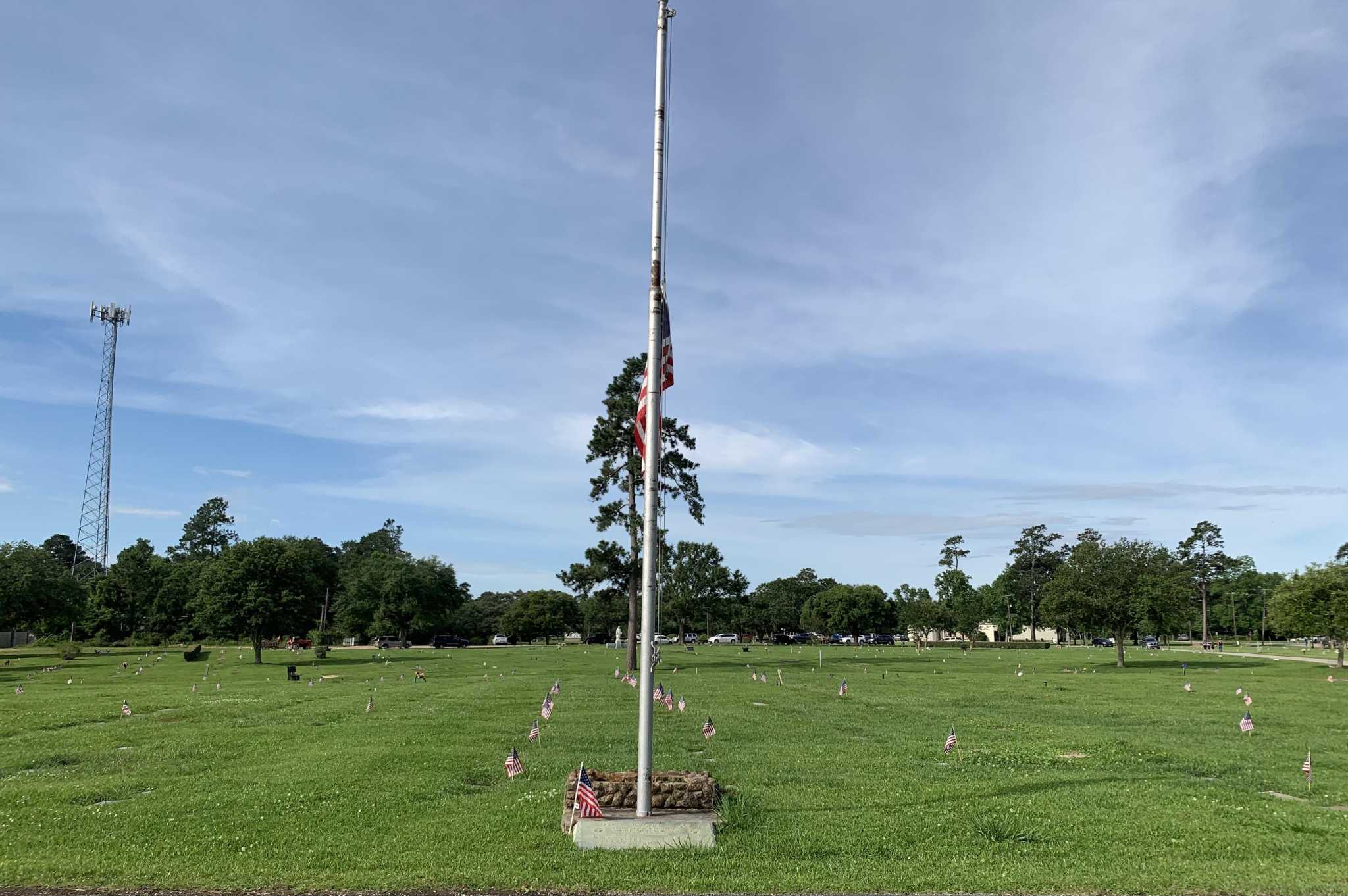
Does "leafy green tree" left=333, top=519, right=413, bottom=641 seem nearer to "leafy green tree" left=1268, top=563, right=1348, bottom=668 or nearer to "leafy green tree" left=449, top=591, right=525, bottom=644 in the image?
"leafy green tree" left=449, top=591, right=525, bottom=644

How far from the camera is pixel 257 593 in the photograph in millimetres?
62344

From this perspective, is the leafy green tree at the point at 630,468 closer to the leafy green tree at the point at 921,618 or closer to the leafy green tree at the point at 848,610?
the leafy green tree at the point at 921,618

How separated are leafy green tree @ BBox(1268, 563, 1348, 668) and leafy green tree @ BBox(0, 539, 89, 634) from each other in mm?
91287

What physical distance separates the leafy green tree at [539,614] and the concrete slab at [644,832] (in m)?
128

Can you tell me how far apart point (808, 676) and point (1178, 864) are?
38892mm

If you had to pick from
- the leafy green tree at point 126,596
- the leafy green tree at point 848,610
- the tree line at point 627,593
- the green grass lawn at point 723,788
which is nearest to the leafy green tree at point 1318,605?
the tree line at point 627,593

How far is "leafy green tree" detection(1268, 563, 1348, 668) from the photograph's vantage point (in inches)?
2045

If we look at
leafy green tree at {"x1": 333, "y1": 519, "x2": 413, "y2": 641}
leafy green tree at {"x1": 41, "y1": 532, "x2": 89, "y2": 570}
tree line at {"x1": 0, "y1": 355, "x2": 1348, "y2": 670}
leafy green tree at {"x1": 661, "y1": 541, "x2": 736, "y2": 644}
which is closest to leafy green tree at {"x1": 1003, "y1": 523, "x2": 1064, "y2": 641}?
tree line at {"x1": 0, "y1": 355, "x2": 1348, "y2": 670}

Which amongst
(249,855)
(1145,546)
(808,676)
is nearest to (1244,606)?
(1145,546)

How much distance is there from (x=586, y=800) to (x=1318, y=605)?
195 feet

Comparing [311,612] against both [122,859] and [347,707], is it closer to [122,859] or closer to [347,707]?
[347,707]

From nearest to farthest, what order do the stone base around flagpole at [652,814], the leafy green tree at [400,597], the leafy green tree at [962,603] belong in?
the stone base around flagpole at [652,814] → the leafy green tree at [400,597] → the leafy green tree at [962,603]

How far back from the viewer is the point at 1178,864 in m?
10.3

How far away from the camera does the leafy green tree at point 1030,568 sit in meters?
150
